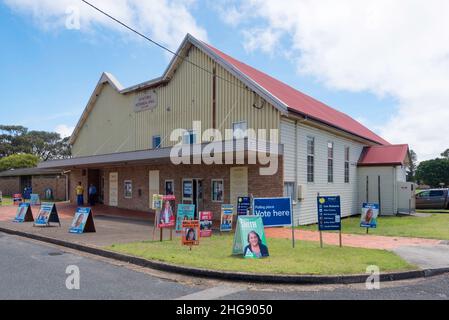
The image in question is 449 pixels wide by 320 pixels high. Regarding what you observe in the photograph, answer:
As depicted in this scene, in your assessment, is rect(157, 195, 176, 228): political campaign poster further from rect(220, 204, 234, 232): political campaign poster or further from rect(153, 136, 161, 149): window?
rect(153, 136, 161, 149): window

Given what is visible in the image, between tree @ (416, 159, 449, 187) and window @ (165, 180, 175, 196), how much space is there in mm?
79754

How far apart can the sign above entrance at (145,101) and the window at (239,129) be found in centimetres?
642

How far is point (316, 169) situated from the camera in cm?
1872

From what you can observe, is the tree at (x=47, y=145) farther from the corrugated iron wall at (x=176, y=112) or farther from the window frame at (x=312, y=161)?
the window frame at (x=312, y=161)

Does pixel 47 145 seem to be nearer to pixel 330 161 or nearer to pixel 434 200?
pixel 434 200

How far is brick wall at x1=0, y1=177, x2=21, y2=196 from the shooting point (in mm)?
43656

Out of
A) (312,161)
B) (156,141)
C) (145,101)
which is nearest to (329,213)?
(312,161)

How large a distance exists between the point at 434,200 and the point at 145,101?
21189 millimetres

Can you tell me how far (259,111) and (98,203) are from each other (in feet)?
50.9

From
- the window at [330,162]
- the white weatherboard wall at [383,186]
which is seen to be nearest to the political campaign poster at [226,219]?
the window at [330,162]

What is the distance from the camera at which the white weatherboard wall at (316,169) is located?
16703 mm

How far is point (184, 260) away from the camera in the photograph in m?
8.45

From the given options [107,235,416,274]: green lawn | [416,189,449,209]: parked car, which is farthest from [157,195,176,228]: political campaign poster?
[416,189,449,209]: parked car
